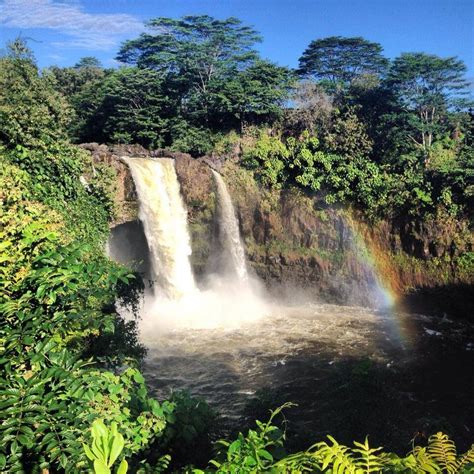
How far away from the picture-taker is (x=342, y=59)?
31219 mm

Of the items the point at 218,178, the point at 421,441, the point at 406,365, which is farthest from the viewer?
the point at 218,178

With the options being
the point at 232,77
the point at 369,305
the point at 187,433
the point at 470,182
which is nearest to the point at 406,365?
the point at 369,305

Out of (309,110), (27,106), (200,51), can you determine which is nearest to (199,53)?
(200,51)

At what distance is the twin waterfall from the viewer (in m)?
19.6

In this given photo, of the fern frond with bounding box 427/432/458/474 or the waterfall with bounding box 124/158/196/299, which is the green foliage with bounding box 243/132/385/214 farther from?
the fern frond with bounding box 427/432/458/474

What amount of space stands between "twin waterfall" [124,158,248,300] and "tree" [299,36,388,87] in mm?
15580

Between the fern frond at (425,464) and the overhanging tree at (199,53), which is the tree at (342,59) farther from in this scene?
the fern frond at (425,464)

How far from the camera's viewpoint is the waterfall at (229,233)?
21625 millimetres

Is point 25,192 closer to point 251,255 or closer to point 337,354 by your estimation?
point 337,354

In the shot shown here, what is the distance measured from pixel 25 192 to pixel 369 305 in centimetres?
1586

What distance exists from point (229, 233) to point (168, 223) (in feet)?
10.7

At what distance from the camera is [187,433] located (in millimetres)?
4883

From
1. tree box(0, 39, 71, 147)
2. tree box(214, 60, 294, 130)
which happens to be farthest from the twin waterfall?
tree box(214, 60, 294, 130)

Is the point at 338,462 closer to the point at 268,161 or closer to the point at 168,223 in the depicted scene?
the point at 168,223
